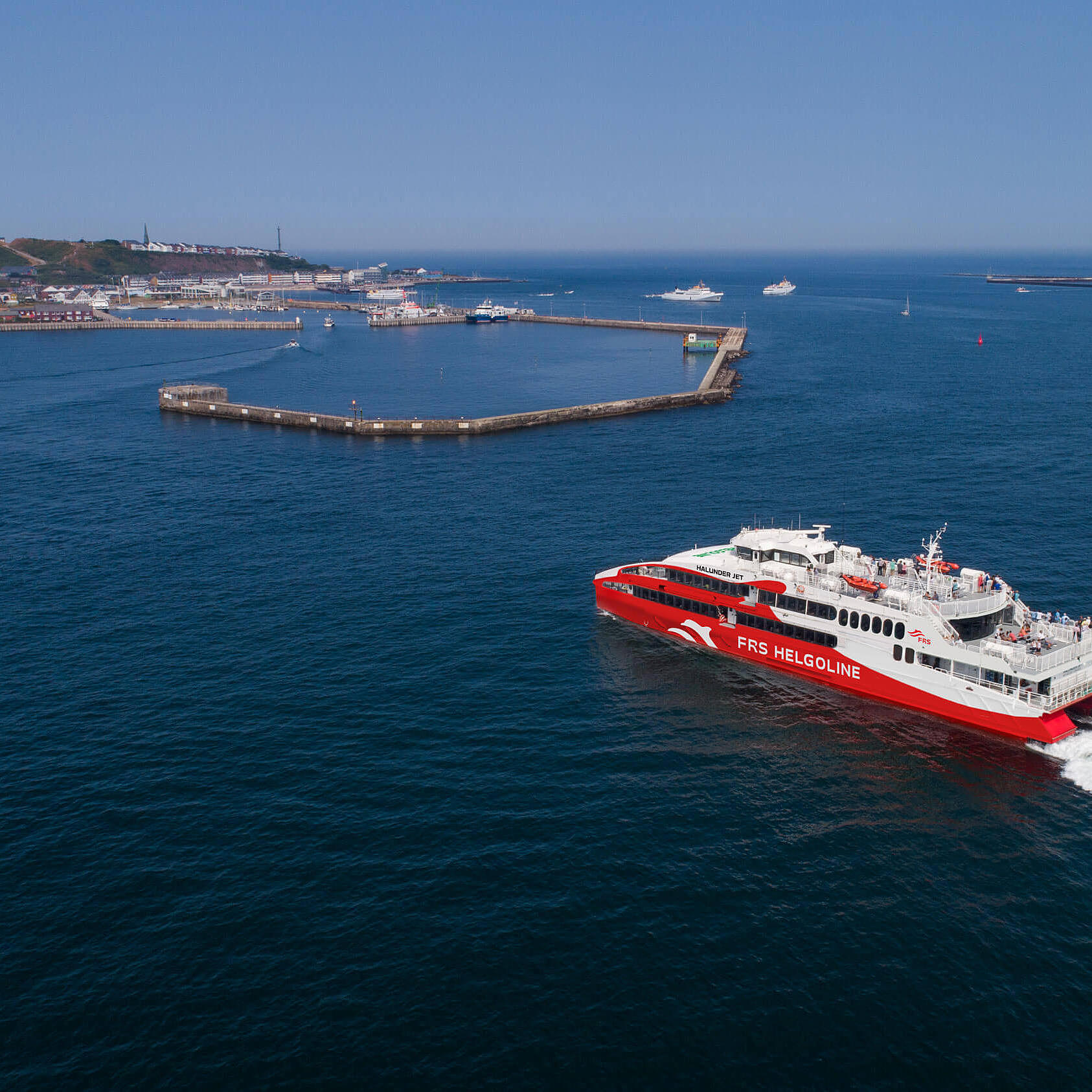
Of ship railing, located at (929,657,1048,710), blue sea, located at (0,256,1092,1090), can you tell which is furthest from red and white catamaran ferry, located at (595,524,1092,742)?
blue sea, located at (0,256,1092,1090)

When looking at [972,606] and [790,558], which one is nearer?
[972,606]

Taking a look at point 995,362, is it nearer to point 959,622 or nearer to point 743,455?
point 743,455

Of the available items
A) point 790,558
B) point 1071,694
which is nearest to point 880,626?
point 790,558

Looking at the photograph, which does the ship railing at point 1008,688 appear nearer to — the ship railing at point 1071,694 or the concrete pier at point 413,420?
the ship railing at point 1071,694

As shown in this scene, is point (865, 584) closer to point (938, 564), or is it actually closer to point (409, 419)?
point (938, 564)

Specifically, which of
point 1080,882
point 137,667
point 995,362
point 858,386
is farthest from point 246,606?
point 995,362

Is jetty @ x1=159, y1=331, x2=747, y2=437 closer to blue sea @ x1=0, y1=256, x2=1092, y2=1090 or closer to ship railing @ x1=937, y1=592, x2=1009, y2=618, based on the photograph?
blue sea @ x1=0, y1=256, x2=1092, y2=1090
